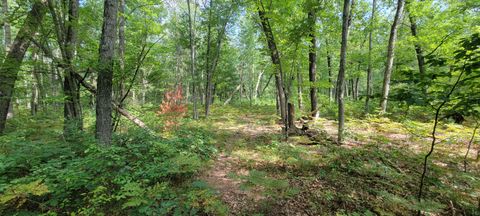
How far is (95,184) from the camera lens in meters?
3.09

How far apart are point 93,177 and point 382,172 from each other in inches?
194

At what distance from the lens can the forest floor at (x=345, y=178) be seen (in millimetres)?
2971

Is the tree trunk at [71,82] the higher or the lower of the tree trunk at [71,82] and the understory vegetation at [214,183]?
the higher

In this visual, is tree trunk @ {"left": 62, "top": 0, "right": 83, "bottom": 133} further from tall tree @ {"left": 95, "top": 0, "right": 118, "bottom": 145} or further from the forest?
tall tree @ {"left": 95, "top": 0, "right": 118, "bottom": 145}

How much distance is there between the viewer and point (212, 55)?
12250 millimetres

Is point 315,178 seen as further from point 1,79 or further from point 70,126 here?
point 1,79

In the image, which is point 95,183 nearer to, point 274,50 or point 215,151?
point 215,151

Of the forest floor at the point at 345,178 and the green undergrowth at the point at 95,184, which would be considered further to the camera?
the forest floor at the point at 345,178

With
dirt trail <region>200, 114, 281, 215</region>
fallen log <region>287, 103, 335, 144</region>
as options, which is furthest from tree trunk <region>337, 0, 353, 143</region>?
dirt trail <region>200, 114, 281, 215</region>

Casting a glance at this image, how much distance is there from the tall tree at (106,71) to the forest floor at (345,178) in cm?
231

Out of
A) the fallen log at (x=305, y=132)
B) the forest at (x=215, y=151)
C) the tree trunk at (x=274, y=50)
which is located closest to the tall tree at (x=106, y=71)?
the forest at (x=215, y=151)

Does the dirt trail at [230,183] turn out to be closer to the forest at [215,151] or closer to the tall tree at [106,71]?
the forest at [215,151]

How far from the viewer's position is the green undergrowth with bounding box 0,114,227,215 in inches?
102

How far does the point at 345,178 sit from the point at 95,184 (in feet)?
13.8
